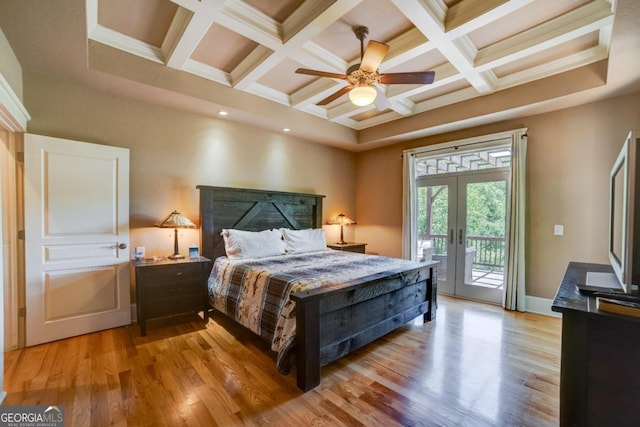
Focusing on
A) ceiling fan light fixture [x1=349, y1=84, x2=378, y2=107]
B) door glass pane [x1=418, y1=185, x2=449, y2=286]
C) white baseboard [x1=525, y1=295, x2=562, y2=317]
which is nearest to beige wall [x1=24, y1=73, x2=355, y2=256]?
door glass pane [x1=418, y1=185, x2=449, y2=286]

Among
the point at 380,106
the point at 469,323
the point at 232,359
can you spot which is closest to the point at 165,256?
the point at 232,359

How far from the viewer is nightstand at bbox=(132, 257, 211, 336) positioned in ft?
9.86

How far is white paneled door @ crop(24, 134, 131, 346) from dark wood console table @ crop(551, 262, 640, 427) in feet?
12.5

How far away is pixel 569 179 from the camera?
3.57 metres

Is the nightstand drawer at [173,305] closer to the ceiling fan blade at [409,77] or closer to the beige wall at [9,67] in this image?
the beige wall at [9,67]

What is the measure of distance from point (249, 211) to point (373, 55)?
Result: 2752 millimetres

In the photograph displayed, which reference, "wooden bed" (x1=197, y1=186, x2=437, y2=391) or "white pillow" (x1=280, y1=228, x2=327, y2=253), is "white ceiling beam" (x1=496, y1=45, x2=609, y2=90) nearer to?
"wooden bed" (x1=197, y1=186, x2=437, y2=391)

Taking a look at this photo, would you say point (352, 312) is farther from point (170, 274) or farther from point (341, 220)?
point (341, 220)

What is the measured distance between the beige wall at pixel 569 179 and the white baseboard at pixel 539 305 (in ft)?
0.26

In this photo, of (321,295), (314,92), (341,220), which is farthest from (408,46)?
(341,220)

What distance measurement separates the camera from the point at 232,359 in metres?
2.53

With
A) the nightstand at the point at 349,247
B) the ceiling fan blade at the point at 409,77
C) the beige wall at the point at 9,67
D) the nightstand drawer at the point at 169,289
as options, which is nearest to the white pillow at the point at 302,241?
the nightstand at the point at 349,247

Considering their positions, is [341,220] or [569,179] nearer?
[569,179]

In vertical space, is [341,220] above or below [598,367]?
above
